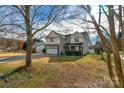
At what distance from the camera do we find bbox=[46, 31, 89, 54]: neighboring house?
259 cm

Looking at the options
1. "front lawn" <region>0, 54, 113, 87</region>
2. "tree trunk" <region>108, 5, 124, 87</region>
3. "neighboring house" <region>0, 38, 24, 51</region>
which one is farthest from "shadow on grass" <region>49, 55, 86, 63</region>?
"tree trunk" <region>108, 5, 124, 87</region>

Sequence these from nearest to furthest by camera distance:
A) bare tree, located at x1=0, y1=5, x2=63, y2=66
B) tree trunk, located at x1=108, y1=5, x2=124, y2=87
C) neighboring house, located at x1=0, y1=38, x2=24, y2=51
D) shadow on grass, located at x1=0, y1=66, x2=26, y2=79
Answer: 1. tree trunk, located at x1=108, y1=5, x2=124, y2=87
2. neighboring house, located at x1=0, y1=38, x2=24, y2=51
3. bare tree, located at x1=0, y1=5, x2=63, y2=66
4. shadow on grass, located at x1=0, y1=66, x2=26, y2=79

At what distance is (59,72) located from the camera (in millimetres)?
2734

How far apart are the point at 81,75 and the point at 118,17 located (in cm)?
82

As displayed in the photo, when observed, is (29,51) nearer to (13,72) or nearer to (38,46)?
(38,46)

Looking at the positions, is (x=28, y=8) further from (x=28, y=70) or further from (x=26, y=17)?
(x=28, y=70)

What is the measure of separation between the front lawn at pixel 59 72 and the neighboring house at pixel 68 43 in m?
0.08

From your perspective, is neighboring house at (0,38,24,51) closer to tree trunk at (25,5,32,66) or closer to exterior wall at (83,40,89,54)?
tree trunk at (25,5,32,66)

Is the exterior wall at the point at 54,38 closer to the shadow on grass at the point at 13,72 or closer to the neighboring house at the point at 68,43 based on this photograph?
the neighboring house at the point at 68,43

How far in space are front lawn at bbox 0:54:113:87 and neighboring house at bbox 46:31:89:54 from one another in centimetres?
8

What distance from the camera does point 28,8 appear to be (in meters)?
2.61

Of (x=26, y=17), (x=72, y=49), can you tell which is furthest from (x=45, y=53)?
(x=26, y=17)

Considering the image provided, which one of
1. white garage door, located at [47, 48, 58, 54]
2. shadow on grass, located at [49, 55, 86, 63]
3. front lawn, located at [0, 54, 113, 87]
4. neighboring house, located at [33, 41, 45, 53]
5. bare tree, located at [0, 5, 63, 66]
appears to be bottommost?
front lawn, located at [0, 54, 113, 87]
